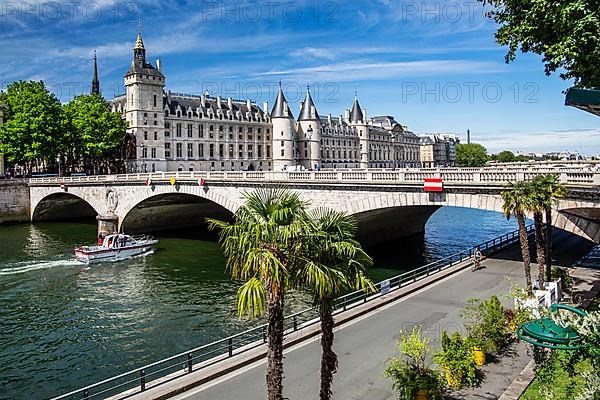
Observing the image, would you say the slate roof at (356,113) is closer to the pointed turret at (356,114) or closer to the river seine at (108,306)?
the pointed turret at (356,114)

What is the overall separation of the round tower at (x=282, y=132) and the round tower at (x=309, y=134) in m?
3.80

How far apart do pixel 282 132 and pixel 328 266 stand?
10931 centimetres

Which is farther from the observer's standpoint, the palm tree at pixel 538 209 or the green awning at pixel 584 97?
the palm tree at pixel 538 209

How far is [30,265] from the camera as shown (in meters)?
40.3

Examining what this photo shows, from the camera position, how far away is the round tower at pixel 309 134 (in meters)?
123

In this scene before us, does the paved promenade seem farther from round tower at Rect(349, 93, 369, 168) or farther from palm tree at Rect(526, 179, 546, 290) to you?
round tower at Rect(349, 93, 369, 168)

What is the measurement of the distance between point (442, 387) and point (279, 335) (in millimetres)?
5644

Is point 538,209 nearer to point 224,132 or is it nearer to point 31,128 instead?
point 31,128

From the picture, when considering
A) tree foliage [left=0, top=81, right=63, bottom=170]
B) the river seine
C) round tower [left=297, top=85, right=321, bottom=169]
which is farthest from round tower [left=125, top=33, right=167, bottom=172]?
the river seine

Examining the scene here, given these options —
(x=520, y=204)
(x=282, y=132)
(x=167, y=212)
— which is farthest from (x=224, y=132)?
(x=520, y=204)

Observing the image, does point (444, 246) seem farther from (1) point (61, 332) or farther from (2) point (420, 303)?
(1) point (61, 332)

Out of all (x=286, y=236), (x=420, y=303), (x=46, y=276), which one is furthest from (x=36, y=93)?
(x=286, y=236)

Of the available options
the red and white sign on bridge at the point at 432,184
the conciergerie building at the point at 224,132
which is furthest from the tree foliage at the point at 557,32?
the conciergerie building at the point at 224,132

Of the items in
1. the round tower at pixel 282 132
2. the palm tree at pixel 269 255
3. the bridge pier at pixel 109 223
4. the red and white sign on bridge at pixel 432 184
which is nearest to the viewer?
the palm tree at pixel 269 255
